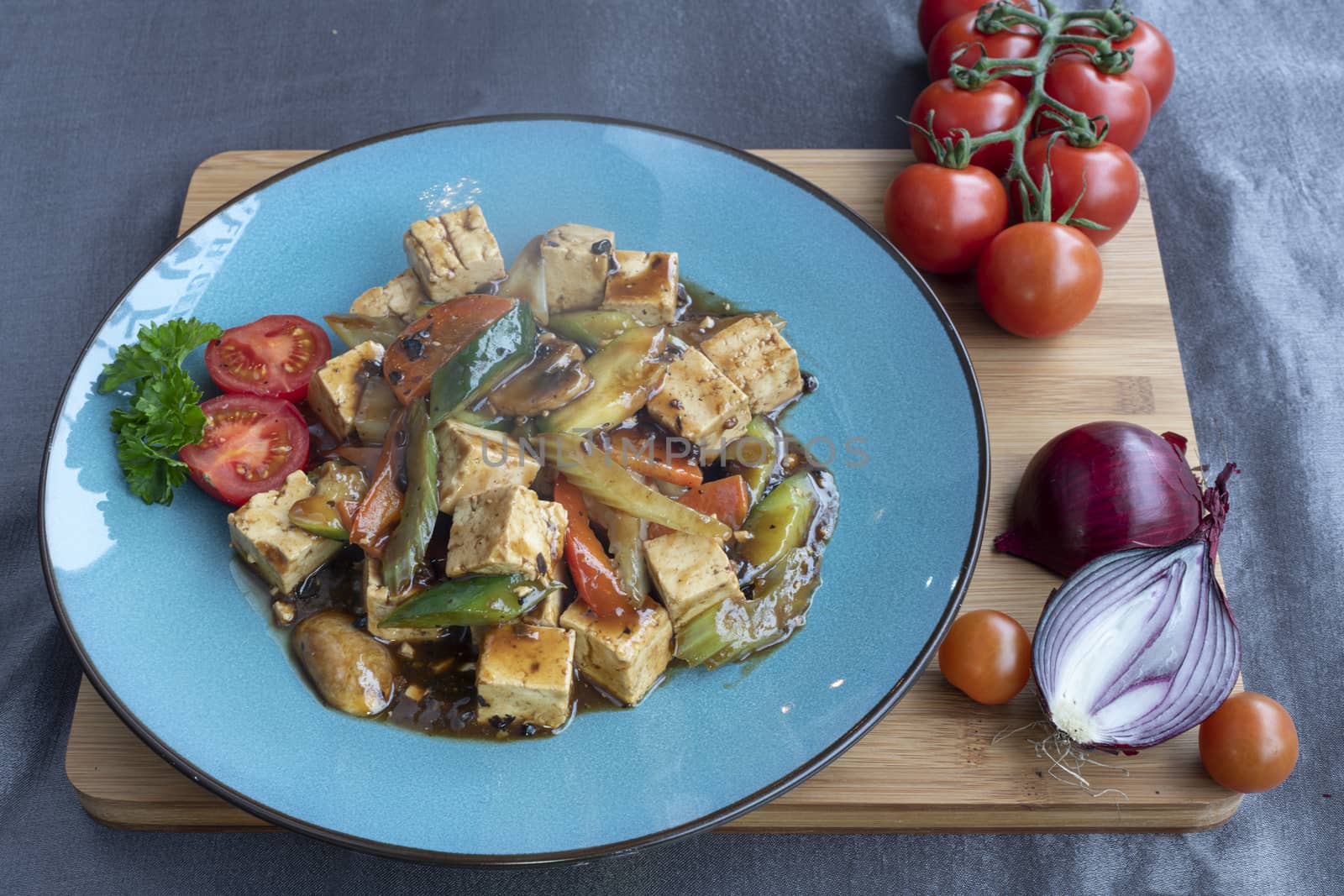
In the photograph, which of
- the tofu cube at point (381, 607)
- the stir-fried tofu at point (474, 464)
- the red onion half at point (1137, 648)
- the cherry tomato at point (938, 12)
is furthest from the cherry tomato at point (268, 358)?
the cherry tomato at point (938, 12)

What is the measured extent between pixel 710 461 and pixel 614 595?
1.80 feet

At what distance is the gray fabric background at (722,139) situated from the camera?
2924mm

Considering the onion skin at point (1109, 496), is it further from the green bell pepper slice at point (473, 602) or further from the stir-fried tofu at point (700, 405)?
the green bell pepper slice at point (473, 602)

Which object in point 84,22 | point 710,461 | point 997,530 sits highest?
point 84,22

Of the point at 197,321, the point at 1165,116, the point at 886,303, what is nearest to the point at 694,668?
the point at 886,303

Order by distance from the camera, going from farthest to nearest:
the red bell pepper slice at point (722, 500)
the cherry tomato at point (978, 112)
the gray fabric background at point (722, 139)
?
the cherry tomato at point (978, 112) < the red bell pepper slice at point (722, 500) < the gray fabric background at point (722, 139)

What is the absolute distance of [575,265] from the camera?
129 inches

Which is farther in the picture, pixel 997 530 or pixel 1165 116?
pixel 1165 116

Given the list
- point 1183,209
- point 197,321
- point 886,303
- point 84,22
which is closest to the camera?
point 197,321

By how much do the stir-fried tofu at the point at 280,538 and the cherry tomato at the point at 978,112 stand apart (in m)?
2.34

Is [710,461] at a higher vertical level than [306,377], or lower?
lower

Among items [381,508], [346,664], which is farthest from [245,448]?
[346,664]

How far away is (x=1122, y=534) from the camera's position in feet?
9.70

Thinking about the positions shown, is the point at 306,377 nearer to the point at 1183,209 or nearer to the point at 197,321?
the point at 197,321
